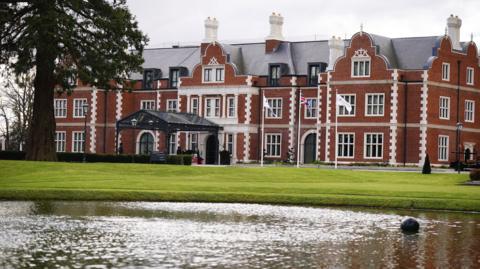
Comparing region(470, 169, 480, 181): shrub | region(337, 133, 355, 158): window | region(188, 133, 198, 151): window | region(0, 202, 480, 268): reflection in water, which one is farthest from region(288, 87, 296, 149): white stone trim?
region(0, 202, 480, 268): reflection in water

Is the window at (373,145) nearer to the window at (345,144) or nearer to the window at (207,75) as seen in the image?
the window at (345,144)

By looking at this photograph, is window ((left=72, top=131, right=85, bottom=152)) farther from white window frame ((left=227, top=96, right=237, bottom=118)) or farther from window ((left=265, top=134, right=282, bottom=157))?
window ((left=265, top=134, right=282, bottom=157))

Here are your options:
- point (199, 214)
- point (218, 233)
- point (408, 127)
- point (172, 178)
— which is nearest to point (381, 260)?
point (218, 233)

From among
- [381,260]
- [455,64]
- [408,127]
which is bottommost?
[381,260]

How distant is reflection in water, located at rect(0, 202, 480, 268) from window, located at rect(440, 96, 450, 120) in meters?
38.4

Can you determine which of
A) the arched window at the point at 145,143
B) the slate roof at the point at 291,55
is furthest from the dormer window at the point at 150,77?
the arched window at the point at 145,143

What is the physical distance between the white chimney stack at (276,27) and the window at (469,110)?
713 inches

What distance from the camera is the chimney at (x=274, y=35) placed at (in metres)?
80.2

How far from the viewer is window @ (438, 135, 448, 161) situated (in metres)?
69.4

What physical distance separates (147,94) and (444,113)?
3002cm

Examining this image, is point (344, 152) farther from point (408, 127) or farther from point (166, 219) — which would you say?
point (166, 219)

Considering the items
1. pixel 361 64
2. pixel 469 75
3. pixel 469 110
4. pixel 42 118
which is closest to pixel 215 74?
pixel 361 64

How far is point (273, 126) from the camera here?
7812 cm

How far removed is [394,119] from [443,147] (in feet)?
16.1
